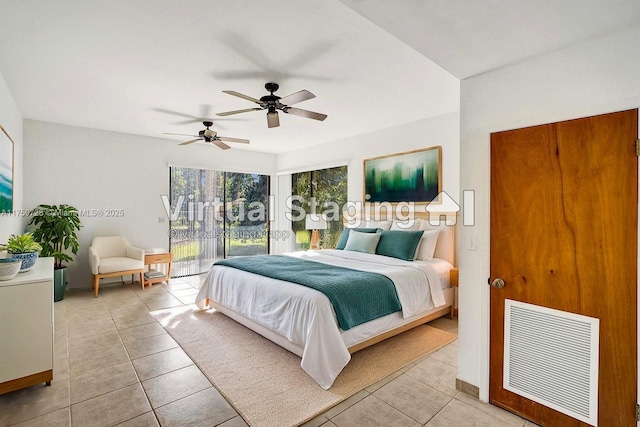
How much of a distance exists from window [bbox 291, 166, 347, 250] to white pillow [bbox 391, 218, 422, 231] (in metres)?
1.45

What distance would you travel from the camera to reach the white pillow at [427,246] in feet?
13.4

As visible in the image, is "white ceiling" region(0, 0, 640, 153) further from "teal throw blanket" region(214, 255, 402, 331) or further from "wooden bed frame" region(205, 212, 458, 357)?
"teal throw blanket" region(214, 255, 402, 331)

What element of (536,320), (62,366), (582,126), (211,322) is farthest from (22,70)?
(536,320)

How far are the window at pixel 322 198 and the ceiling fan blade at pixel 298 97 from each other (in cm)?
310

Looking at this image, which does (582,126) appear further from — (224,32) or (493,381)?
(224,32)

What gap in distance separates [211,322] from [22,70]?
311 cm

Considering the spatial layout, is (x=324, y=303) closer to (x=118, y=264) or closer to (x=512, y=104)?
(x=512, y=104)

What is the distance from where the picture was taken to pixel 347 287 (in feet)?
9.12

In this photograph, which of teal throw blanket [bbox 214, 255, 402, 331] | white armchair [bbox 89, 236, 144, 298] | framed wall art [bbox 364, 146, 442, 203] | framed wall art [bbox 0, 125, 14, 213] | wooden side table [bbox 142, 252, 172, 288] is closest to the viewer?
teal throw blanket [bbox 214, 255, 402, 331]

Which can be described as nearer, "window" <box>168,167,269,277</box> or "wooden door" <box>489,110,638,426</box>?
"wooden door" <box>489,110,638,426</box>

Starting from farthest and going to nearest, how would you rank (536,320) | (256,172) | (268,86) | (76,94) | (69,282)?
(256,172) < (69,282) < (76,94) < (268,86) < (536,320)

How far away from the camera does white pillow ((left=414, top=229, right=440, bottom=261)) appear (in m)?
4.09

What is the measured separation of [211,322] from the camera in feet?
12.0

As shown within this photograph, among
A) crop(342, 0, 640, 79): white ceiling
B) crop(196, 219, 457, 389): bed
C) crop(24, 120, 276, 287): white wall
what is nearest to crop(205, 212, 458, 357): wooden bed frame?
crop(196, 219, 457, 389): bed
